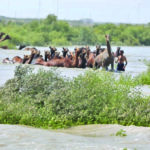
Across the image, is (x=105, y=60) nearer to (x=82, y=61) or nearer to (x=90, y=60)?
(x=82, y=61)

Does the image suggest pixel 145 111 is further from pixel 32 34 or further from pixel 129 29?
pixel 129 29

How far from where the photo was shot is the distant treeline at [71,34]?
7731 centimetres

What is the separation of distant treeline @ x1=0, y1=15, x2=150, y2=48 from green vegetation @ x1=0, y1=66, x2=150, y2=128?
61989mm

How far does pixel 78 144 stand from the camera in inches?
316

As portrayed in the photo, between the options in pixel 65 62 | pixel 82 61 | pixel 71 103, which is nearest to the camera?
pixel 71 103

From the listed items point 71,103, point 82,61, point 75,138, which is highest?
point 71,103

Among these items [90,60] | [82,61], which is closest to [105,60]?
[82,61]

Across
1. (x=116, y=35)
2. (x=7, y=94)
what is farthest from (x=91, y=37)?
(x=7, y=94)

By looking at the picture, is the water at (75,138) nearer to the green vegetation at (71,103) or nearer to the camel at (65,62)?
the green vegetation at (71,103)

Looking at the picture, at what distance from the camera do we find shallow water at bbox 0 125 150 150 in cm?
789

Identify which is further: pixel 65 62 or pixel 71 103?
pixel 65 62

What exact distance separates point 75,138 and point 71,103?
175 cm

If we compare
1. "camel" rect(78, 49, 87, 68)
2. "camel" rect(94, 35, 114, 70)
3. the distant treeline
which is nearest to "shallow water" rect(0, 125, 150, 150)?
"camel" rect(94, 35, 114, 70)

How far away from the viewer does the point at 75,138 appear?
8.54 m
